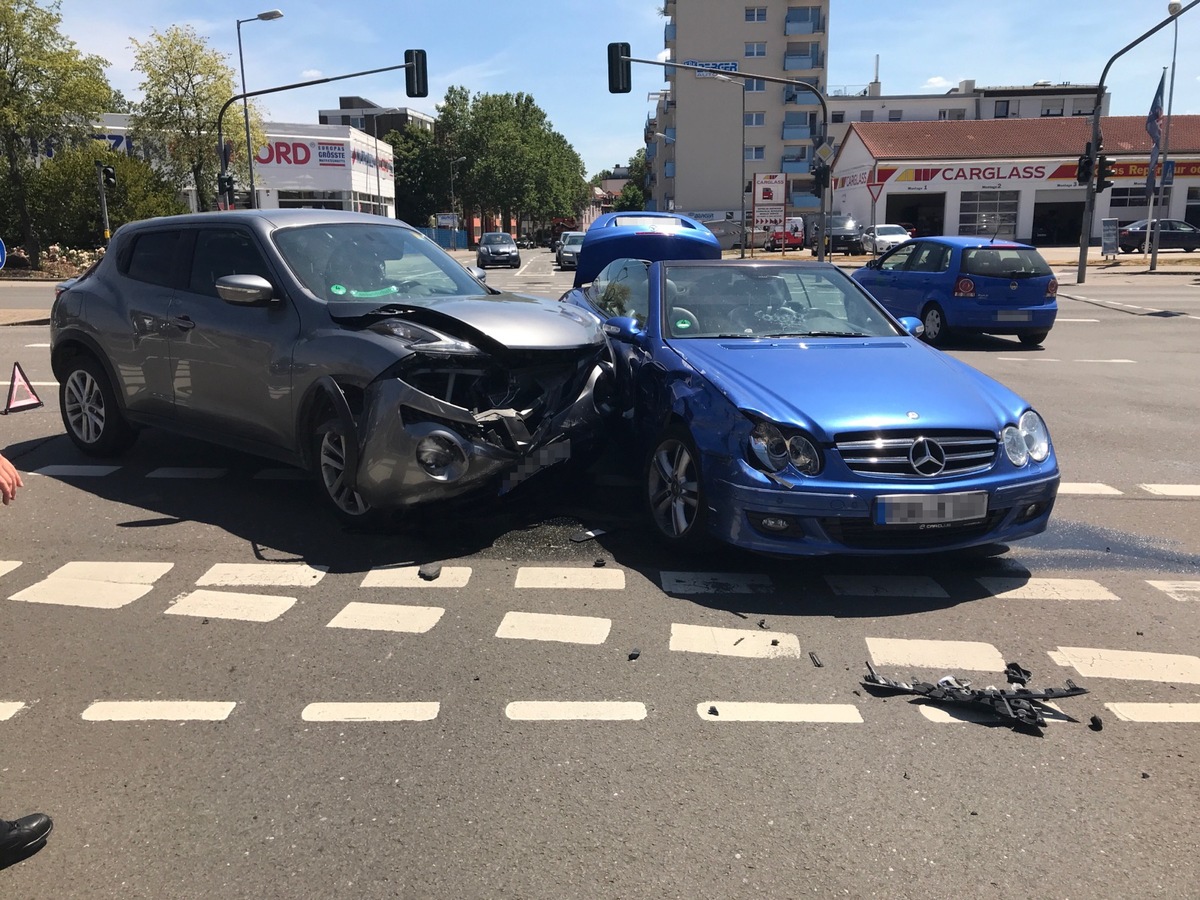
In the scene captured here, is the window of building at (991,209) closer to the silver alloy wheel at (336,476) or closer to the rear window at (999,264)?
the rear window at (999,264)

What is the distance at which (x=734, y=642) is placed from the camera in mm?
4336

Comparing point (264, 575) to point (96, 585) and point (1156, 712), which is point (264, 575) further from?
point (1156, 712)

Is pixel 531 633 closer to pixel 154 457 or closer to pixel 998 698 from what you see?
pixel 998 698

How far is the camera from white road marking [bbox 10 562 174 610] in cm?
485

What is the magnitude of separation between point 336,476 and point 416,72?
2304 cm

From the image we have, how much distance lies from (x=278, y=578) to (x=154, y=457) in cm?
312

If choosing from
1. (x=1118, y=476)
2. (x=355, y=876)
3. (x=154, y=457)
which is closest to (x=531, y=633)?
(x=355, y=876)

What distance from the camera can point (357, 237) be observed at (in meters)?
6.53

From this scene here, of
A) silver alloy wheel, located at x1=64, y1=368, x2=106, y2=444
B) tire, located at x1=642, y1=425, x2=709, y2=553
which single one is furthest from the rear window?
silver alloy wheel, located at x1=64, y1=368, x2=106, y2=444

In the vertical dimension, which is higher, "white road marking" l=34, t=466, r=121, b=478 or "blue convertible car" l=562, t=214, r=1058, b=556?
"blue convertible car" l=562, t=214, r=1058, b=556

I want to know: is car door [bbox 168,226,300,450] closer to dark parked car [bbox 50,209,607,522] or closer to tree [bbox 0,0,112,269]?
dark parked car [bbox 50,209,607,522]

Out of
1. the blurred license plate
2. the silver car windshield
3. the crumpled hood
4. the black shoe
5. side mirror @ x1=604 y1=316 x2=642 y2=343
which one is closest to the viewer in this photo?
the black shoe

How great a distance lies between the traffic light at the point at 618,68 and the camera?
25561 millimetres

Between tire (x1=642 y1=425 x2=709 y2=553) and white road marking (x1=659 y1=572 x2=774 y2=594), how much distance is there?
179 mm
